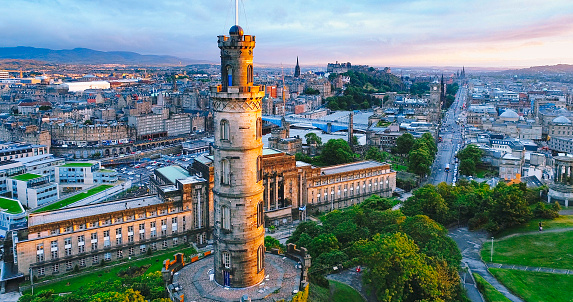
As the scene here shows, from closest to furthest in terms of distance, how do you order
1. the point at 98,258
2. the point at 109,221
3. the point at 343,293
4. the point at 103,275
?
the point at 343,293 → the point at 103,275 → the point at 98,258 → the point at 109,221

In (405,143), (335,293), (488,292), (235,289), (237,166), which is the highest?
Answer: (237,166)

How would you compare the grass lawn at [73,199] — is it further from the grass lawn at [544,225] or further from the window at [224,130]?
the grass lawn at [544,225]

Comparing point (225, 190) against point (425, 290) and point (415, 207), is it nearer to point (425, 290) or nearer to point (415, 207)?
point (425, 290)

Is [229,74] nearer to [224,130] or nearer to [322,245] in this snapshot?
[224,130]

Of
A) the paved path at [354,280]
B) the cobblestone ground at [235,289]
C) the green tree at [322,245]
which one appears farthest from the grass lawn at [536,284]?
the cobblestone ground at [235,289]

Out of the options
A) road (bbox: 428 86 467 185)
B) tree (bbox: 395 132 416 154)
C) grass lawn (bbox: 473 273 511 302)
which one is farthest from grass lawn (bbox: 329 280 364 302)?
tree (bbox: 395 132 416 154)

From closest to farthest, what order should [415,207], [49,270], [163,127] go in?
[49,270] → [415,207] → [163,127]

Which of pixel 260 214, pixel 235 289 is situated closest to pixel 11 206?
pixel 235 289

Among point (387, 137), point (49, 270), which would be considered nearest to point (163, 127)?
point (387, 137)
